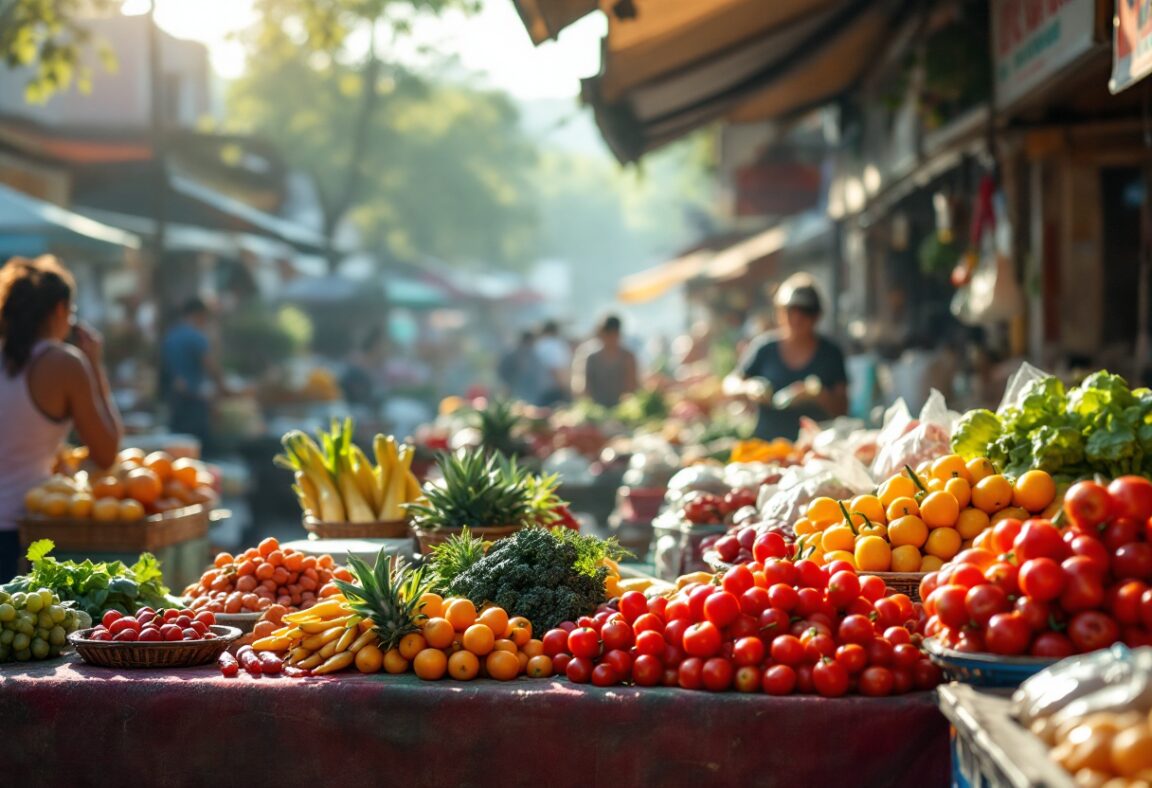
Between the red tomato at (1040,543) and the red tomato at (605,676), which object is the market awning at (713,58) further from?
the red tomato at (1040,543)

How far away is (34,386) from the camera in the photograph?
7.26 m

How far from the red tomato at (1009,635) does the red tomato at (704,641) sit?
33.7 inches

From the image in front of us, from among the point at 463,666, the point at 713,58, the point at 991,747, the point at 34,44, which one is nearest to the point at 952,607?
the point at 991,747

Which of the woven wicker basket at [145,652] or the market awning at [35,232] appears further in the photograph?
the market awning at [35,232]

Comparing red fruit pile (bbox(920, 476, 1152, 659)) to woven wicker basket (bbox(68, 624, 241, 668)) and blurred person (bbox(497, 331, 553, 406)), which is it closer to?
woven wicker basket (bbox(68, 624, 241, 668))

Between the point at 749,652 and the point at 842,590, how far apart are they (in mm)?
384

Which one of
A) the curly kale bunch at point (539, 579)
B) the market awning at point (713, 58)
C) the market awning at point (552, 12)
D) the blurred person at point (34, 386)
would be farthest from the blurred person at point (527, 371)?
the curly kale bunch at point (539, 579)

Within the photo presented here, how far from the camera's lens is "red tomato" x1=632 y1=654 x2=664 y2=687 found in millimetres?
4207

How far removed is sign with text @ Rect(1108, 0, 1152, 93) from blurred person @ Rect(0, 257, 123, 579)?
5.18 meters

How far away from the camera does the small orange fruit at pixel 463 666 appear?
4.38m

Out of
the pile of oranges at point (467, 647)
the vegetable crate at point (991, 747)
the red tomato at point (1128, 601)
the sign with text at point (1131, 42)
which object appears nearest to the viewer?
the vegetable crate at point (991, 747)

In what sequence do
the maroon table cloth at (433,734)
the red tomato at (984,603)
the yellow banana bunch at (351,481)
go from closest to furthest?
the red tomato at (984,603), the maroon table cloth at (433,734), the yellow banana bunch at (351,481)

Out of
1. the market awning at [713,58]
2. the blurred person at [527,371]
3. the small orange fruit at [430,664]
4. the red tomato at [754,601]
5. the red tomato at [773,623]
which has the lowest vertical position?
the small orange fruit at [430,664]

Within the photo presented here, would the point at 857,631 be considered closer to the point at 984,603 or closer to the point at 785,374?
the point at 984,603
